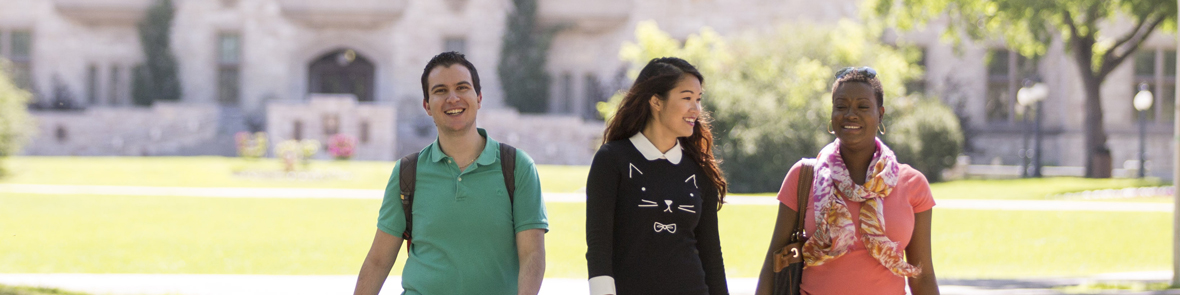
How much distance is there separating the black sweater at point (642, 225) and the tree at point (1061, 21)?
19670 mm

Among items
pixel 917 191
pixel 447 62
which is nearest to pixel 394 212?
pixel 447 62

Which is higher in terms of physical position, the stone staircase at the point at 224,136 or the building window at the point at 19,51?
the building window at the point at 19,51

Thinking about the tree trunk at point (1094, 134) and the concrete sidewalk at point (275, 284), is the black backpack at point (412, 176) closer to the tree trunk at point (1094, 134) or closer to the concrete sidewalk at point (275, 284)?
the concrete sidewalk at point (275, 284)

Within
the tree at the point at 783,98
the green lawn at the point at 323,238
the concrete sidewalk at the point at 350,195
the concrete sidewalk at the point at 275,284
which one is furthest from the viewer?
the tree at the point at 783,98

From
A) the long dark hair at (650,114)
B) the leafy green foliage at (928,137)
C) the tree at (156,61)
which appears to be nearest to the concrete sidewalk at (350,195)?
the leafy green foliage at (928,137)

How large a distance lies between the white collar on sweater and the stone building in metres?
27.3

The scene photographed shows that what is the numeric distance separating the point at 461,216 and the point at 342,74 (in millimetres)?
34414

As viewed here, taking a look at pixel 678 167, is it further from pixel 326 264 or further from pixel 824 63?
pixel 824 63

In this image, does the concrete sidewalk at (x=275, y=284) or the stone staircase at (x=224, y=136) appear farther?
the stone staircase at (x=224, y=136)

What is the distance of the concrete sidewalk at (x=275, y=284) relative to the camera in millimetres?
7508

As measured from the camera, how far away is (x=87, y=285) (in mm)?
7637

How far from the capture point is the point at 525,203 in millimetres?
2945

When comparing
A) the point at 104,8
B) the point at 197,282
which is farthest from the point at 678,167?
the point at 104,8

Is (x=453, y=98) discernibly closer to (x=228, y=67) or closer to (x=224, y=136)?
(x=224, y=136)
